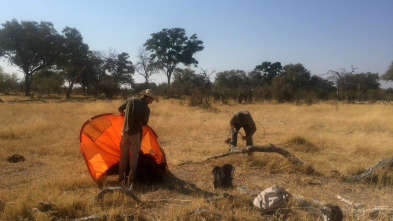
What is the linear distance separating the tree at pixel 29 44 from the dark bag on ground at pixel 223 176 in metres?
26.9

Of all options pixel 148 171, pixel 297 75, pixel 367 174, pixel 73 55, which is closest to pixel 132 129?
pixel 148 171

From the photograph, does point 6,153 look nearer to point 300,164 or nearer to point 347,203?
point 300,164

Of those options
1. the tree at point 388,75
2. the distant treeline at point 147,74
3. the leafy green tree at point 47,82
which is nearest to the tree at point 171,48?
the distant treeline at point 147,74

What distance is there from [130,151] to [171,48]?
29.7 m

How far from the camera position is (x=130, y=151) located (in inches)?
195

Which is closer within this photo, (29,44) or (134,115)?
(134,115)

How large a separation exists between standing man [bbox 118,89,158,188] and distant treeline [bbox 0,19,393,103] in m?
14.2

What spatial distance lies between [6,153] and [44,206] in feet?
12.3

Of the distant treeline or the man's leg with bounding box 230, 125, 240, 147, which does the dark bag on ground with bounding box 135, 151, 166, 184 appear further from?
the distant treeline

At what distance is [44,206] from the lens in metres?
3.62

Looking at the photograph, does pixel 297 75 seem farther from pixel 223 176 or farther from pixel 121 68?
pixel 223 176

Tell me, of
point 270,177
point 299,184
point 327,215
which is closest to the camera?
point 327,215

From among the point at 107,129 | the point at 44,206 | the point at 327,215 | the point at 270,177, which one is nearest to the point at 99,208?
the point at 44,206

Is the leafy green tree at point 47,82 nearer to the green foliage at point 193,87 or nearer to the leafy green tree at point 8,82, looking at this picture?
the leafy green tree at point 8,82
